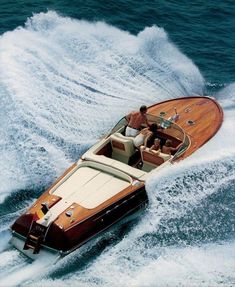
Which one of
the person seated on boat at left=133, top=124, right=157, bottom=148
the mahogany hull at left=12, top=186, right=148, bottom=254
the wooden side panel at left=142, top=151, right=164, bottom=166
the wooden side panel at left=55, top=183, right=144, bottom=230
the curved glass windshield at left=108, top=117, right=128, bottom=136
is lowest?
the mahogany hull at left=12, top=186, right=148, bottom=254

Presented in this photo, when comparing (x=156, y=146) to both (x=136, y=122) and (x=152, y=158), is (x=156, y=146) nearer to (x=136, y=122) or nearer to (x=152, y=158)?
(x=152, y=158)

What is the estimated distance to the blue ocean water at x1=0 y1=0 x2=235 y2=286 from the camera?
1222 centimetres

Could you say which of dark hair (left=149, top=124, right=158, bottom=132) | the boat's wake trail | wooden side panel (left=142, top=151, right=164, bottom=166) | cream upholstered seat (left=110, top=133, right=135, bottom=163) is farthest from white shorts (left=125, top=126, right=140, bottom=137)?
the boat's wake trail

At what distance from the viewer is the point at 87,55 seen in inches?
806

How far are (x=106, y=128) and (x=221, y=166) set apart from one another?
408 centimetres

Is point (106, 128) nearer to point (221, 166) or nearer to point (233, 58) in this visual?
point (221, 166)

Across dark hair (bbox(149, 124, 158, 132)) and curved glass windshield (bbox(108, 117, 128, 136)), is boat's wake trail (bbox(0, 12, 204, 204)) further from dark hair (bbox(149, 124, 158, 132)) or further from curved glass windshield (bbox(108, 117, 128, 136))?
dark hair (bbox(149, 124, 158, 132))

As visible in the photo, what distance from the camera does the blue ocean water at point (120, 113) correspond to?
12219mm

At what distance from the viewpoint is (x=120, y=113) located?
18.0 metres

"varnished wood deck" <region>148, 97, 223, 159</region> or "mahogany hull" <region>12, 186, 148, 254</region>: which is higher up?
"varnished wood deck" <region>148, 97, 223, 159</region>

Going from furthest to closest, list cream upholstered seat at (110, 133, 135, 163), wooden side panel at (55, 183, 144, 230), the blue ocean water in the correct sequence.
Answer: cream upholstered seat at (110, 133, 135, 163), wooden side panel at (55, 183, 144, 230), the blue ocean water

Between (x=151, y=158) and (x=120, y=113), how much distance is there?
356cm

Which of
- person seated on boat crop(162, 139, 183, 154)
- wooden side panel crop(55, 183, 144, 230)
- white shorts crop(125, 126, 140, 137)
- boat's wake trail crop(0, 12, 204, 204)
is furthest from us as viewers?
boat's wake trail crop(0, 12, 204, 204)

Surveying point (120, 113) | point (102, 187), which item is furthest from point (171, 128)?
point (102, 187)
